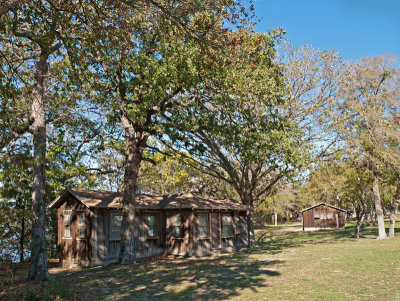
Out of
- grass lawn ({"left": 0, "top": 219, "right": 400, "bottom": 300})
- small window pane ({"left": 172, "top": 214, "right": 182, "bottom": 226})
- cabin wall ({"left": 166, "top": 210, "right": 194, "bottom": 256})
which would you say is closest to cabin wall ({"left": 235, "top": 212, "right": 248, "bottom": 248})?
cabin wall ({"left": 166, "top": 210, "right": 194, "bottom": 256})

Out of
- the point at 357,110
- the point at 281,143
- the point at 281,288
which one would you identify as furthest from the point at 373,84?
the point at 281,288

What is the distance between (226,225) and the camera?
80.2 ft

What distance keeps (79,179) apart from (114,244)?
8.70 m

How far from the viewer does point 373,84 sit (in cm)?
2820

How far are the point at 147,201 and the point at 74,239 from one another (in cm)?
542

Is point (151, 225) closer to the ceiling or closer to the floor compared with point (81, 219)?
closer to the floor

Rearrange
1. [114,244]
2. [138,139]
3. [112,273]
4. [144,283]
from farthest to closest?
[114,244], [138,139], [112,273], [144,283]

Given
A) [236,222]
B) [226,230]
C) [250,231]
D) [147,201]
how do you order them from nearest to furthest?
[147,201] → [226,230] → [236,222] → [250,231]

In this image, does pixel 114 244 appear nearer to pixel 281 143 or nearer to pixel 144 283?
pixel 144 283

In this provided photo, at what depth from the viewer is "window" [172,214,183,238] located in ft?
74.3

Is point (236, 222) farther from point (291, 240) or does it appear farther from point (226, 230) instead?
point (291, 240)

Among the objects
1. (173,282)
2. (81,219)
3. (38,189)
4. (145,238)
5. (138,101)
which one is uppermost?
(138,101)

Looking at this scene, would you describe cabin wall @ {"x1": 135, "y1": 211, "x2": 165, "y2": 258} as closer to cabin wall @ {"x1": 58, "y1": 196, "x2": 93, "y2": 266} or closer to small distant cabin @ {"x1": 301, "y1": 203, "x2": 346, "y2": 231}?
cabin wall @ {"x1": 58, "y1": 196, "x2": 93, "y2": 266}

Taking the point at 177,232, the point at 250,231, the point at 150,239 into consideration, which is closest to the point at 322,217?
the point at 250,231
